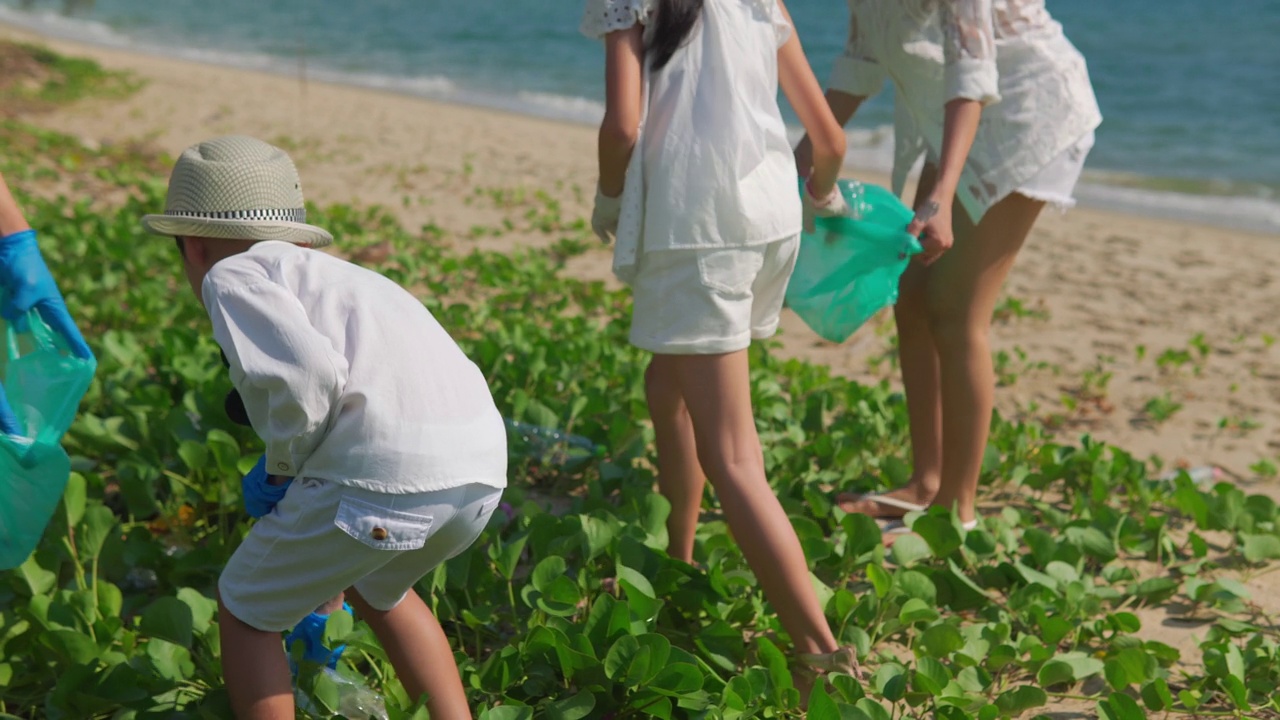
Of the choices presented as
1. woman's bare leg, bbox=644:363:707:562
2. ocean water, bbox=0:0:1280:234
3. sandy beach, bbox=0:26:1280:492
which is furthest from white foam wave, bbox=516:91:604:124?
woman's bare leg, bbox=644:363:707:562

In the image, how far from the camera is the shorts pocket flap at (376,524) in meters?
1.75

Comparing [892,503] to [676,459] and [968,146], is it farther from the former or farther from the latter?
[968,146]

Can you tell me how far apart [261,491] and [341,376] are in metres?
0.27

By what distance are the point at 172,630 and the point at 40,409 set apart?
1.72 feet

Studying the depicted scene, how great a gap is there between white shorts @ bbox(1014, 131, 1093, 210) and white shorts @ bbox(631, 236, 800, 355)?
0.91 metres

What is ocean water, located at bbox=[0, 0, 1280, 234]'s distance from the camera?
10445 mm

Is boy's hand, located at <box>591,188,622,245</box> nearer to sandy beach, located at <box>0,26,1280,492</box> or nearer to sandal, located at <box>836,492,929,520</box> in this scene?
sandal, located at <box>836,492,929,520</box>

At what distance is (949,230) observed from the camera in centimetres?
281

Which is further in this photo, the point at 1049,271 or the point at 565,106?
the point at 565,106

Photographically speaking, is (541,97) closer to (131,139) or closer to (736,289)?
(131,139)

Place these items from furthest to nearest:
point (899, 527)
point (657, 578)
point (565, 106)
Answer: point (565, 106)
point (899, 527)
point (657, 578)

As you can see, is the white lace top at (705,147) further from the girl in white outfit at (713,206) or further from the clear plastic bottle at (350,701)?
the clear plastic bottle at (350,701)

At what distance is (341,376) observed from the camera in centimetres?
170

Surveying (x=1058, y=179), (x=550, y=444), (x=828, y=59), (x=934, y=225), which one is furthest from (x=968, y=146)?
(x=828, y=59)
